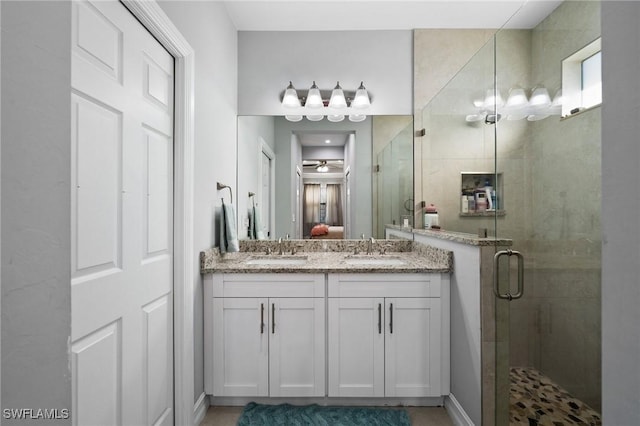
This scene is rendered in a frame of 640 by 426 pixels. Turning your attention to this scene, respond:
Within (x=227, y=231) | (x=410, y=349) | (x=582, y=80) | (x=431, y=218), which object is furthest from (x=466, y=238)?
(x=227, y=231)

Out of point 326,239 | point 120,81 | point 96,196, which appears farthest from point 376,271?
point 120,81

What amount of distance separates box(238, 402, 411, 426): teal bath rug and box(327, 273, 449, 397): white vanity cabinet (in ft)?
0.31

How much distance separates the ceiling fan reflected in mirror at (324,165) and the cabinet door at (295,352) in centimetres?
114

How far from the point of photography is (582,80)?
1049 mm

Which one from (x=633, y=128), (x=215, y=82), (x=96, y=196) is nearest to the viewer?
(x=633, y=128)

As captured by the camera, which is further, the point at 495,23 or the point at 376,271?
the point at 495,23

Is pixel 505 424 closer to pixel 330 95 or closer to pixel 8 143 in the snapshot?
pixel 8 143

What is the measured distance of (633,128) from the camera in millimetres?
320

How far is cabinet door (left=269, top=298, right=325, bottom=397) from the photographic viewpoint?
1.87 metres

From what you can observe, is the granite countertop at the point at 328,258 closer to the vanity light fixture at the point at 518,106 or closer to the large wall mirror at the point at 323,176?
the large wall mirror at the point at 323,176

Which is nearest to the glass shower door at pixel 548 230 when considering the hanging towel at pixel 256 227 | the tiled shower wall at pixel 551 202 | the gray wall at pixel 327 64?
the tiled shower wall at pixel 551 202

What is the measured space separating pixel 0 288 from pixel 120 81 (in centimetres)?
109

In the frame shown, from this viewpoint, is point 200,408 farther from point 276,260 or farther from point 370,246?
point 370,246

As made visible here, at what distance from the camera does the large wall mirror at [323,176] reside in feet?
8.17
